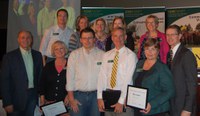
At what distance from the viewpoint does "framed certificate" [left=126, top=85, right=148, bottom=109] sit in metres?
3.01

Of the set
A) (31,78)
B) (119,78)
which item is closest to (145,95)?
(119,78)

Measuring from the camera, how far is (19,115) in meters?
3.81

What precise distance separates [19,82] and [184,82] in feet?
7.07

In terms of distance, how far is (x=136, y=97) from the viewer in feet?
10.1

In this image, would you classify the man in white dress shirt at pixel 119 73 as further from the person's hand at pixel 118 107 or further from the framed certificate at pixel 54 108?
the framed certificate at pixel 54 108

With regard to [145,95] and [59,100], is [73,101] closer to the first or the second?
[59,100]

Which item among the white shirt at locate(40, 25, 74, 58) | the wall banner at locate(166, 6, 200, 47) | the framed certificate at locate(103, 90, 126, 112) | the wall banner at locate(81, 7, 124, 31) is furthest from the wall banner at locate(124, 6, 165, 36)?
the framed certificate at locate(103, 90, 126, 112)

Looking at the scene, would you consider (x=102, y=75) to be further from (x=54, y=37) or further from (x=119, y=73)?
(x=54, y=37)

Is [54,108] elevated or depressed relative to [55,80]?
depressed

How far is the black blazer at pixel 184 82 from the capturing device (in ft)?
9.80

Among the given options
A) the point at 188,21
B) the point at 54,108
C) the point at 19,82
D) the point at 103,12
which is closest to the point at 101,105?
the point at 54,108

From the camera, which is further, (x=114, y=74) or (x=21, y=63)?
(x=21, y=63)

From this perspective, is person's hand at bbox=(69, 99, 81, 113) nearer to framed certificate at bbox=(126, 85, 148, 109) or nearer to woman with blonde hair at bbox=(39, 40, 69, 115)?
woman with blonde hair at bbox=(39, 40, 69, 115)

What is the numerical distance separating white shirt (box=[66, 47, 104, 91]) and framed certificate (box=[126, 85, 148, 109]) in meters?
0.55
